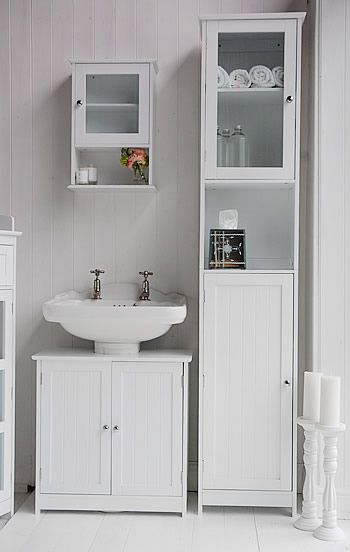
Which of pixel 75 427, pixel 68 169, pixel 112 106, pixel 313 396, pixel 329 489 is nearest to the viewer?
pixel 329 489

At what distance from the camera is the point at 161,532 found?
131 inches

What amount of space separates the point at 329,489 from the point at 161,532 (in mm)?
744

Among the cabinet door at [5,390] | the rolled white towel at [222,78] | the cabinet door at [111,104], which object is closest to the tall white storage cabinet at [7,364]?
the cabinet door at [5,390]

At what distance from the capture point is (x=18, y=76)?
13.1ft

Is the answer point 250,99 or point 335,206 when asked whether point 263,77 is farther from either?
point 335,206

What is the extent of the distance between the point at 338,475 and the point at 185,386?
0.82 meters

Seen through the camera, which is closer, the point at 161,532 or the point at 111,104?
the point at 161,532

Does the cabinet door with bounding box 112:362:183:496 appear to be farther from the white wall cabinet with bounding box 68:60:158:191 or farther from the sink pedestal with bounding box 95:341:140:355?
the white wall cabinet with bounding box 68:60:158:191

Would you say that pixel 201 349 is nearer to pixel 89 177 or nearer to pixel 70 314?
pixel 70 314

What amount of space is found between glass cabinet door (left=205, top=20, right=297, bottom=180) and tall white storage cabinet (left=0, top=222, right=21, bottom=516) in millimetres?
964

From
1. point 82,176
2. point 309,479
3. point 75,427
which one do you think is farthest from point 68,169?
point 309,479

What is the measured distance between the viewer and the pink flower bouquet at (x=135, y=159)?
3.74 metres

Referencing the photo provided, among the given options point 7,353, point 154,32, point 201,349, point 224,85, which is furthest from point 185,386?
point 154,32

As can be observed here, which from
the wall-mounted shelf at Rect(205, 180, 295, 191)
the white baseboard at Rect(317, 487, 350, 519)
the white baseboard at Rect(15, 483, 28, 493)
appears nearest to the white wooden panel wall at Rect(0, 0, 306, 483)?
the white baseboard at Rect(15, 483, 28, 493)
